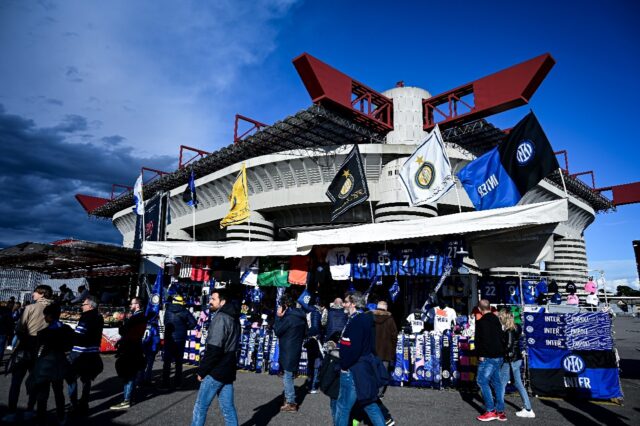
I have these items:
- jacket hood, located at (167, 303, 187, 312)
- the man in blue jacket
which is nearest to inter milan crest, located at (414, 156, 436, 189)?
the man in blue jacket

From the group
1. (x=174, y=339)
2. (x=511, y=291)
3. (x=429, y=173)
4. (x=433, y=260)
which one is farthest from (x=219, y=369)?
(x=511, y=291)

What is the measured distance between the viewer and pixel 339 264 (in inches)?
455

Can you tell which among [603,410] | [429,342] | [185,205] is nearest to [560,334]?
[603,410]

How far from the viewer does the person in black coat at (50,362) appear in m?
5.57

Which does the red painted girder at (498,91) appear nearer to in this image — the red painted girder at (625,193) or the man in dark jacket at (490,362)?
the man in dark jacket at (490,362)

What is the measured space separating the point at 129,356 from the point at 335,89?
50.8 ft

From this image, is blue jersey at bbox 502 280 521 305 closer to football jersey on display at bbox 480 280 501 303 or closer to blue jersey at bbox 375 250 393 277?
football jersey on display at bbox 480 280 501 303

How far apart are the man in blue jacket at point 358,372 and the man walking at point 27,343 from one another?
507 centimetres

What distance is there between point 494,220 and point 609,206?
37166mm

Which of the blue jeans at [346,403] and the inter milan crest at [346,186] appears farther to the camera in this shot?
the inter milan crest at [346,186]

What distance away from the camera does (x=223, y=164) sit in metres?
26.1

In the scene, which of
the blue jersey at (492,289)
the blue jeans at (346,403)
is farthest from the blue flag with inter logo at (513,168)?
the blue jeans at (346,403)

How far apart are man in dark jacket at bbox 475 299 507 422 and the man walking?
24.1 feet

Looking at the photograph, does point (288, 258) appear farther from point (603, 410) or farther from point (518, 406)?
point (603, 410)
